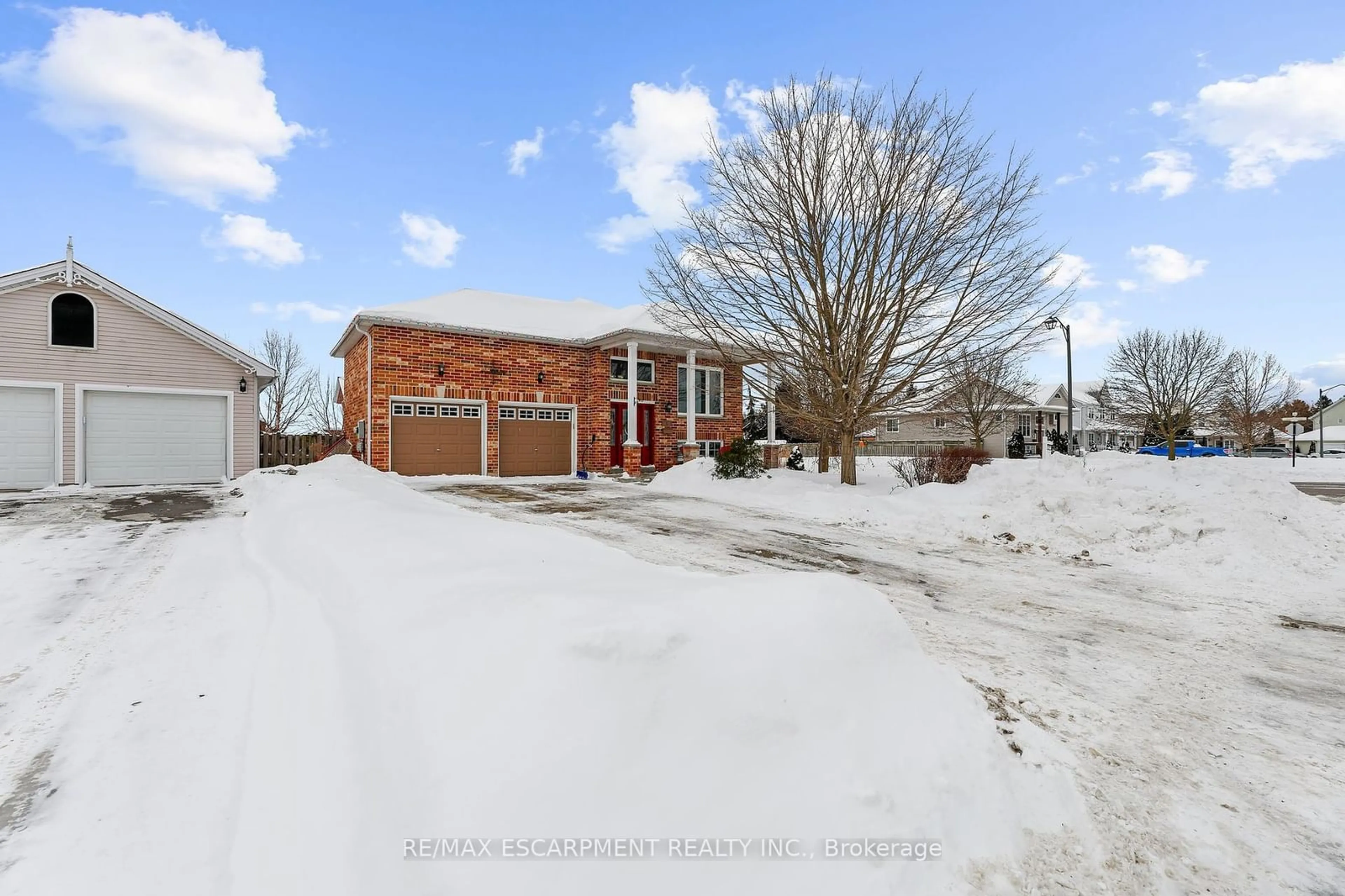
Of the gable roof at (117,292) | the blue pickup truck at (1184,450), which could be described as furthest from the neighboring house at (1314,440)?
the gable roof at (117,292)

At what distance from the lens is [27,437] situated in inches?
497

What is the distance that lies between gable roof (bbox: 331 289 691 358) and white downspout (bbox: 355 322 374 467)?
1.52 ft

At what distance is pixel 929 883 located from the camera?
5.90 feet

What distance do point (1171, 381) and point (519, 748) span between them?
36243 millimetres

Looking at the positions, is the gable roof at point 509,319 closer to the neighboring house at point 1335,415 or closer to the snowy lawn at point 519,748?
the snowy lawn at point 519,748

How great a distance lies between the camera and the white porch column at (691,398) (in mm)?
18234

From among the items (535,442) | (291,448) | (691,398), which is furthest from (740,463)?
(291,448)

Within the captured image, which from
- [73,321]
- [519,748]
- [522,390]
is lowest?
[519,748]

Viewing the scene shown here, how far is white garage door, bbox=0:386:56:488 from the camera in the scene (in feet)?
40.9

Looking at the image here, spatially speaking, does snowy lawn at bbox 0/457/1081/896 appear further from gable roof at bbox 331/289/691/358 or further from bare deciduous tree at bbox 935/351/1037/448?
gable roof at bbox 331/289/691/358

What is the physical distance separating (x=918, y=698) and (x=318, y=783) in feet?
8.06

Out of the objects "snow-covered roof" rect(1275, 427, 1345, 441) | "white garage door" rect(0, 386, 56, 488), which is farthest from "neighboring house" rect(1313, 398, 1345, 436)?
"white garage door" rect(0, 386, 56, 488)

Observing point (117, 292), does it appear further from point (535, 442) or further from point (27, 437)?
point (535, 442)

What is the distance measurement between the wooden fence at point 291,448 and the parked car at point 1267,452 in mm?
45749
